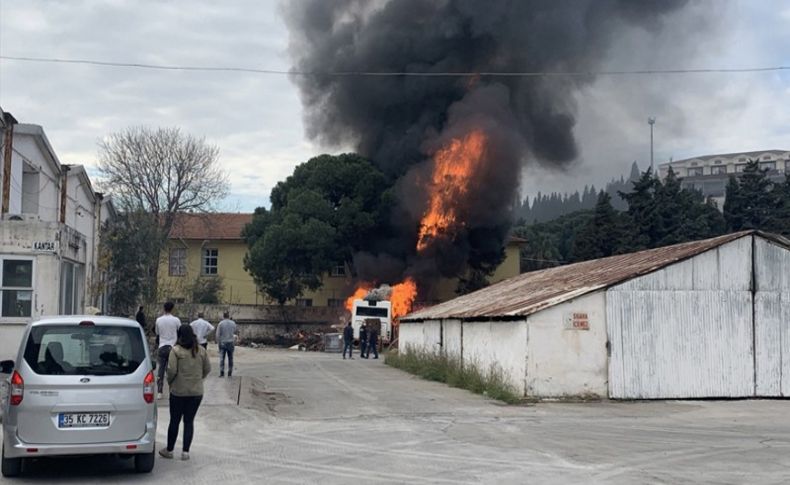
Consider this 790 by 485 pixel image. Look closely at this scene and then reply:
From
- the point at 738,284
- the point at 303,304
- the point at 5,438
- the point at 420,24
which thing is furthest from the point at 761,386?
the point at 303,304

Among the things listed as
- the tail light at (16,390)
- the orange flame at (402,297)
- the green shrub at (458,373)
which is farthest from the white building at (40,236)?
the orange flame at (402,297)

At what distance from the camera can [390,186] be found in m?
54.6

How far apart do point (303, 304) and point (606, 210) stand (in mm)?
22391

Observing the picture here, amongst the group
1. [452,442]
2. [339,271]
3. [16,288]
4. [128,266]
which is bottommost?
[452,442]

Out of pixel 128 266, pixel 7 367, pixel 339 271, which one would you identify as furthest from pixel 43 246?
pixel 339 271

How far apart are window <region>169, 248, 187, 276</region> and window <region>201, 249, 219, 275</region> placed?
144 centimetres

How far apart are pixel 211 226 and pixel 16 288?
144 feet

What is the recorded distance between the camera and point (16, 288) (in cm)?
1795

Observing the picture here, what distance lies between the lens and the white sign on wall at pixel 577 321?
18.6 m

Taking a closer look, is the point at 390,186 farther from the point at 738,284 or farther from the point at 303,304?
the point at 738,284

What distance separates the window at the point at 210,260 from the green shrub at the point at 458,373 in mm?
32776

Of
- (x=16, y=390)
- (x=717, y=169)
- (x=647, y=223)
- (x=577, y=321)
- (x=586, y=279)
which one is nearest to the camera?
(x=16, y=390)

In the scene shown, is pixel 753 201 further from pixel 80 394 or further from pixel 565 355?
pixel 80 394

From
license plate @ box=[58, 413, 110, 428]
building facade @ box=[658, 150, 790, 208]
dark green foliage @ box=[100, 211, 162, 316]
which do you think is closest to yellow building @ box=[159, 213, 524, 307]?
dark green foliage @ box=[100, 211, 162, 316]
